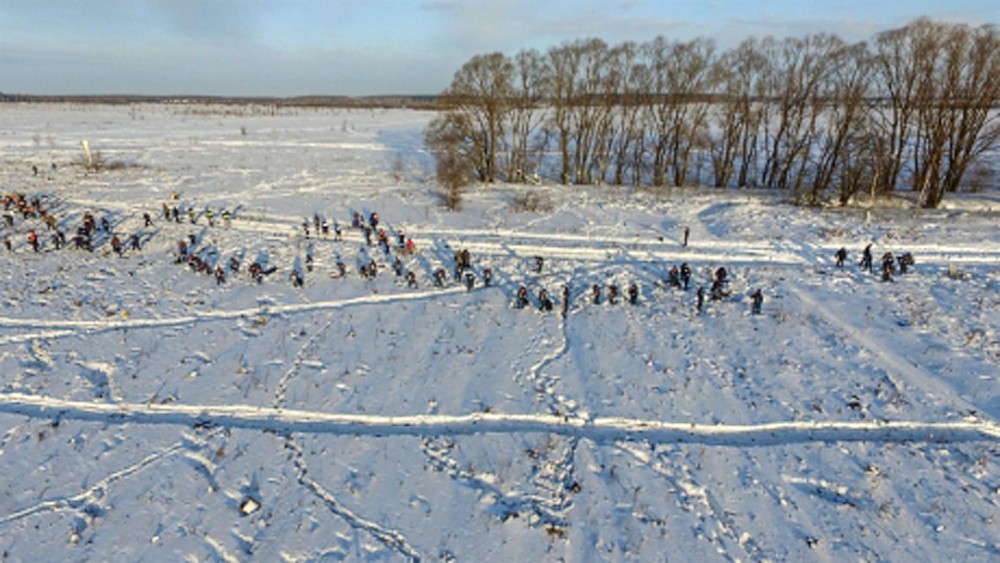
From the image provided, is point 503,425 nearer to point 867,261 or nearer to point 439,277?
point 439,277

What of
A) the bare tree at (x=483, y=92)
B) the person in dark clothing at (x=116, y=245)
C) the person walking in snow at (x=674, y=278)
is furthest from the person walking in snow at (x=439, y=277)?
the bare tree at (x=483, y=92)

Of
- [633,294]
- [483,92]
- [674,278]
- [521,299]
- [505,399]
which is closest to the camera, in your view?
[505,399]

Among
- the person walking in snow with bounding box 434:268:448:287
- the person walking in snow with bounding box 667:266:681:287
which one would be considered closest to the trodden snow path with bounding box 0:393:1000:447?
the person walking in snow with bounding box 434:268:448:287

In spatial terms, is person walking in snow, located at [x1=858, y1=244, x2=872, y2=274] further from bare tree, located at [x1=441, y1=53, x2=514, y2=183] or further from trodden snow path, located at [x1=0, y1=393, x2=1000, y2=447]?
bare tree, located at [x1=441, y1=53, x2=514, y2=183]

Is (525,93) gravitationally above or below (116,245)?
above

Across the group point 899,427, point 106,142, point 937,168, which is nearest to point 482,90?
point 937,168

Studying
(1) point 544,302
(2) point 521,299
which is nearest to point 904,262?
(1) point 544,302
